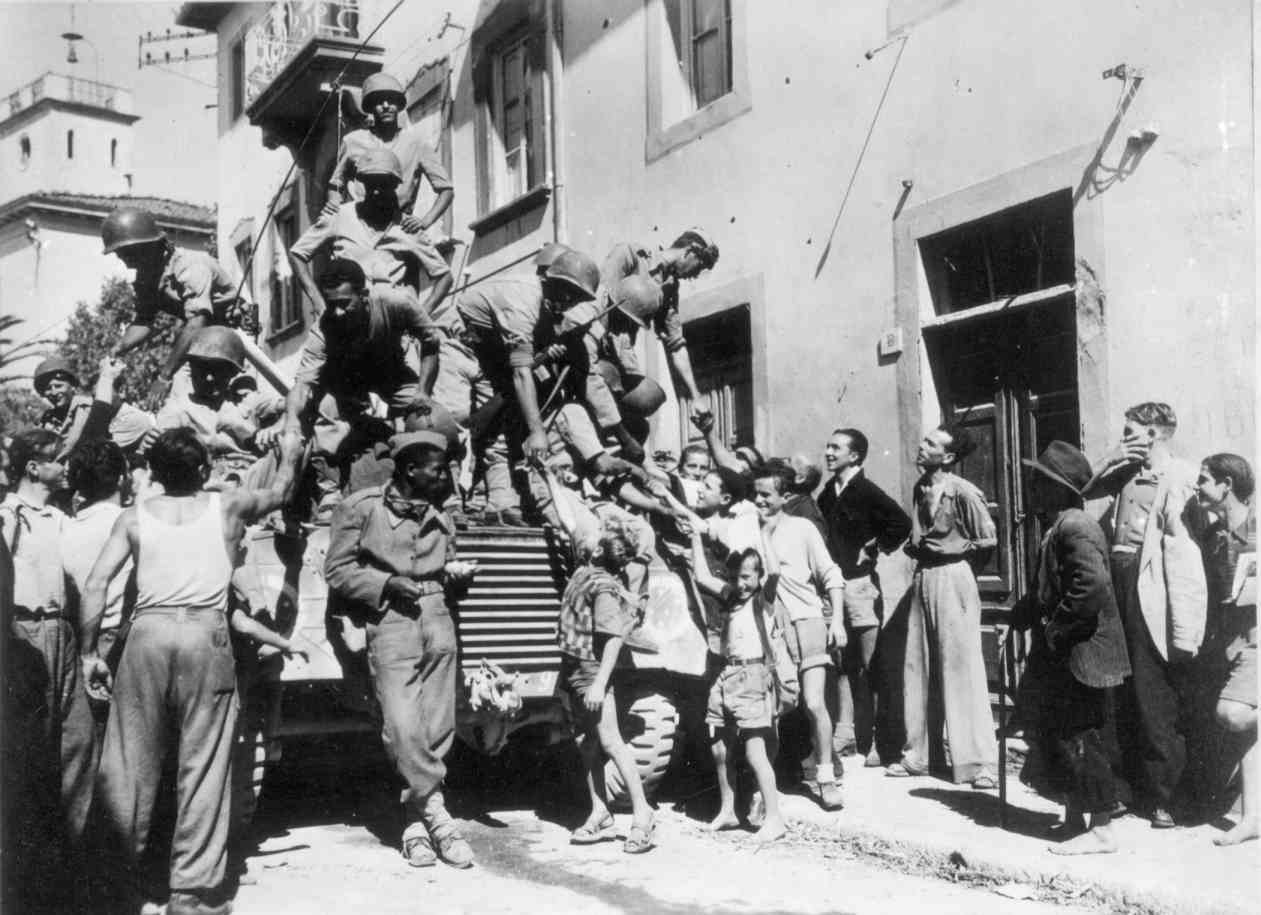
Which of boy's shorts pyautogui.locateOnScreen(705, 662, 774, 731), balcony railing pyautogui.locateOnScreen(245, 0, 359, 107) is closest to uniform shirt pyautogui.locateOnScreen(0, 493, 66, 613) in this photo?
boy's shorts pyautogui.locateOnScreen(705, 662, 774, 731)

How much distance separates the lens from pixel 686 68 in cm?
1128

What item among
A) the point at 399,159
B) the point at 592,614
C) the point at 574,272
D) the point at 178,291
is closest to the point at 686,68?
the point at 399,159

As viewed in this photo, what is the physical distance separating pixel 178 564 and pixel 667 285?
4078 millimetres

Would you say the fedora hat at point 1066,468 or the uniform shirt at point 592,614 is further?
the uniform shirt at point 592,614

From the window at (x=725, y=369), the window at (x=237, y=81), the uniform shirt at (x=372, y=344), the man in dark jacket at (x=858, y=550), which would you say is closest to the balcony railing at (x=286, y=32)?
the window at (x=237, y=81)

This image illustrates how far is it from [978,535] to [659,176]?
537 centimetres

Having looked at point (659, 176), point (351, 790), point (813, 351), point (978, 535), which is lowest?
point (351, 790)

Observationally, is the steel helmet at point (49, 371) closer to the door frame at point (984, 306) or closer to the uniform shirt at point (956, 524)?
the uniform shirt at point (956, 524)

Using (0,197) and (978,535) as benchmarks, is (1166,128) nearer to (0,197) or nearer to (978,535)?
(978,535)

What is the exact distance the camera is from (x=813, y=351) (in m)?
9.51

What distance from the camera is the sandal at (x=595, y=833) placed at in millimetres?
6020

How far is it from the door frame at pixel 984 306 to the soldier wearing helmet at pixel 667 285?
1.40 meters

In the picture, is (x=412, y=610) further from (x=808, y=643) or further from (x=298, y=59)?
(x=298, y=59)

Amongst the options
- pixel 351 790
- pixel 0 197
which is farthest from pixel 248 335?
pixel 0 197
